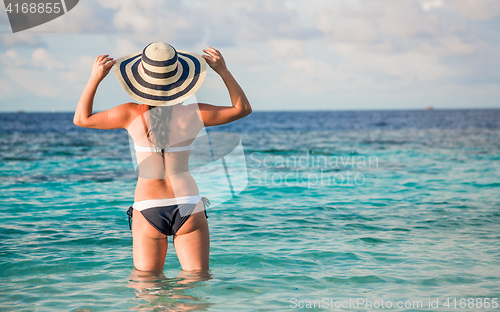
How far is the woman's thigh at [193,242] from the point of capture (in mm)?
3727

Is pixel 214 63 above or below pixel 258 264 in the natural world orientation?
above

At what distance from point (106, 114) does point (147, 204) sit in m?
0.86

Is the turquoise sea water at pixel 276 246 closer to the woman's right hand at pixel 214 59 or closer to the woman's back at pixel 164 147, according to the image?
the woman's back at pixel 164 147

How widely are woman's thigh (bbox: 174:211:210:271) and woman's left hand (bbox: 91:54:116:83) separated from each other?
142 cm

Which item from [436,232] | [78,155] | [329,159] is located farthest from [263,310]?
[78,155]

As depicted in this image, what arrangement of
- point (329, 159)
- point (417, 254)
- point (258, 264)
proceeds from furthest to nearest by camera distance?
point (329, 159) → point (417, 254) → point (258, 264)

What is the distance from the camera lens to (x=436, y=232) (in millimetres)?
7301

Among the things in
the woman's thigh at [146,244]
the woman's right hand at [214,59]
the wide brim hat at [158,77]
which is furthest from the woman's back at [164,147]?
the woman's right hand at [214,59]

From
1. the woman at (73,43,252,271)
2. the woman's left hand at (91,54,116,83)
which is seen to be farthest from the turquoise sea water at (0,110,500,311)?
the woman's left hand at (91,54,116,83)

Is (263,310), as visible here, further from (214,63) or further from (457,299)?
(214,63)

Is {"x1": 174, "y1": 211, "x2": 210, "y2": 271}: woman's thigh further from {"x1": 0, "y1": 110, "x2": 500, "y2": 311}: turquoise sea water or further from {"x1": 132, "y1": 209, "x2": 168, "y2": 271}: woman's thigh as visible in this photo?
{"x1": 0, "y1": 110, "x2": 500, "y2": 311}: turquoise sea water

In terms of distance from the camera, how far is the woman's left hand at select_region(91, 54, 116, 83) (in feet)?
10.8

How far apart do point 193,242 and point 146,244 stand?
1.41 feet

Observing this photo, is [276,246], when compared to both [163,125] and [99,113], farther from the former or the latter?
[99,113]
